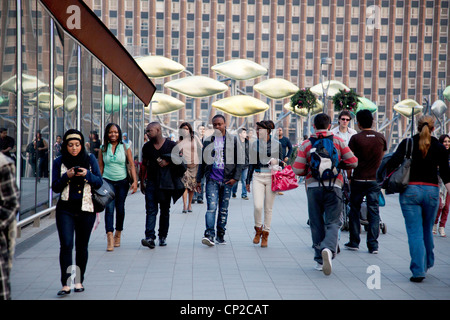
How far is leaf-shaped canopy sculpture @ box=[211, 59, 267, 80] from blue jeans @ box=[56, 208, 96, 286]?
3177 centimetres

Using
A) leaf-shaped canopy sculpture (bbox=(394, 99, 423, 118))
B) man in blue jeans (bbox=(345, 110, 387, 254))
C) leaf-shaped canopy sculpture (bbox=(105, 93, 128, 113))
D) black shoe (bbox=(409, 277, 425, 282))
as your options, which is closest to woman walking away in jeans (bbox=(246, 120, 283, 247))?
man in blue jeans (bbox=(345, 110, 387, 254))

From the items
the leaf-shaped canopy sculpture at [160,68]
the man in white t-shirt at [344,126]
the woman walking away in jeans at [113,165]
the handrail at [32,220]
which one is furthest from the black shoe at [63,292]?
the leaf-shaped canopy sculpture at [160,68]

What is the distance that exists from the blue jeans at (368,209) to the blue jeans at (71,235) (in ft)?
12.9

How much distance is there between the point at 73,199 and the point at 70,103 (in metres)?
5.71

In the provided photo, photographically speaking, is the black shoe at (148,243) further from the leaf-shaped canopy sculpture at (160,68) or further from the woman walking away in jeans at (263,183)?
the leaf-shaped canopy sculpture at (160,68)

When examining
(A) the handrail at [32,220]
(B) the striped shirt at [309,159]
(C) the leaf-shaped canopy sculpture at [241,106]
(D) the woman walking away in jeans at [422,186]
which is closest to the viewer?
(D) the woman walking away in jeans at [422,186]

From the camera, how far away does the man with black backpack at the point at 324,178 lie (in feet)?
22.1

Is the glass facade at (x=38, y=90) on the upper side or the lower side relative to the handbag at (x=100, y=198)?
upper

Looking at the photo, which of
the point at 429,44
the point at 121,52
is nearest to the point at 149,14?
the point at 429,44

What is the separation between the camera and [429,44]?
96.0m

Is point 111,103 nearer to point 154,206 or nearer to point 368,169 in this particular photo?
point 154,206

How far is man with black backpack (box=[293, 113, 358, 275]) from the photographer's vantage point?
266 inches
